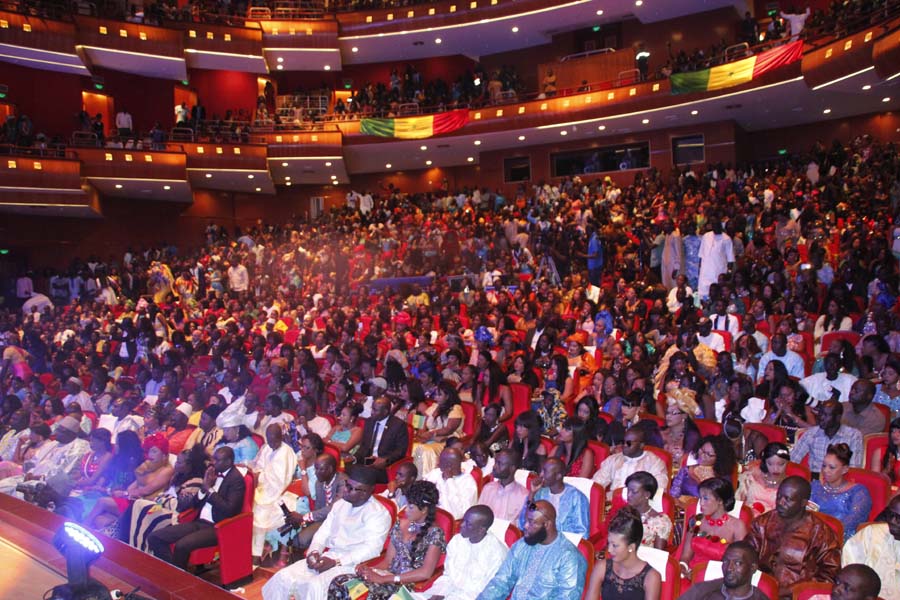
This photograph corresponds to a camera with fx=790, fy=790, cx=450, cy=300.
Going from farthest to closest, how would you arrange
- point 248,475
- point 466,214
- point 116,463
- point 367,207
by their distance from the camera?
point 367,207 < point 466,214 < point 116,463 < point 248,475

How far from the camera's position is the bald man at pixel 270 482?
223 inches

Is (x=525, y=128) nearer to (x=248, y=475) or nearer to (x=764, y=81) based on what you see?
(x=764, y=81)

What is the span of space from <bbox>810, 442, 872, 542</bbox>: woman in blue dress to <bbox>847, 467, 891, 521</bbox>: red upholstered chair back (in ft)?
0.18

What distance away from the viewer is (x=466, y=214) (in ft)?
55.7

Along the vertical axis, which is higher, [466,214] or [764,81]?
[764,81]

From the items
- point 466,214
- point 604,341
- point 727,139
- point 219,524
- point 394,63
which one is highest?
point 394,63

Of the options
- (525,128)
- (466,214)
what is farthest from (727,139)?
(466,214)

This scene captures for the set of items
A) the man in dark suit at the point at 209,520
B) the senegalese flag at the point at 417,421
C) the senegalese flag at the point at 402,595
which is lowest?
the senegalese flag at the point at 402,595

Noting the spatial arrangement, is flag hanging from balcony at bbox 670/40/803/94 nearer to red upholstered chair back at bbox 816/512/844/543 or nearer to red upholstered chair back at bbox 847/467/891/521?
red upholstered chair back at bbox 847/467/891/521

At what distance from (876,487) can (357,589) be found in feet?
9.54

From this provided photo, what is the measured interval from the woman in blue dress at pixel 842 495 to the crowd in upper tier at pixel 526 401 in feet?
0.05

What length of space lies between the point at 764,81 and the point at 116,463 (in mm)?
13895

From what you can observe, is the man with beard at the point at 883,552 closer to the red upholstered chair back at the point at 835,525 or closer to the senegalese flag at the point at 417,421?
the red upholstered chair back at the point at 835,525

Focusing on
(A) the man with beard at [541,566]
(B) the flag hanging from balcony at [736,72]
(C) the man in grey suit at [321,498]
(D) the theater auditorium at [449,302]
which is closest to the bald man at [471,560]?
(D) the theater auditorium at [449,302]
